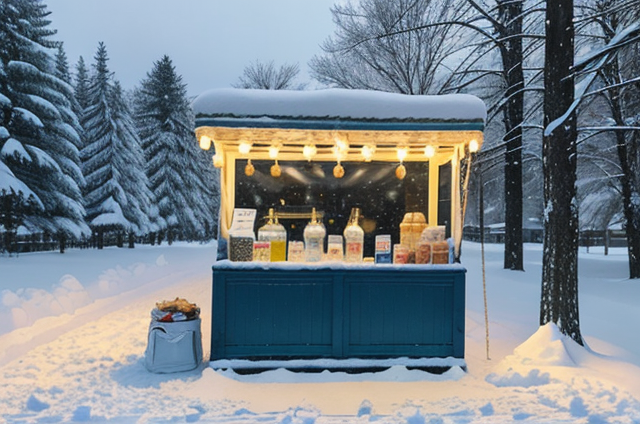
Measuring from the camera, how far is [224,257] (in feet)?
17.8

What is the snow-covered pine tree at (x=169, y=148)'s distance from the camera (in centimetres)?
2994

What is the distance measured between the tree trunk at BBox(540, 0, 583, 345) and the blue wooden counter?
4.59 feet

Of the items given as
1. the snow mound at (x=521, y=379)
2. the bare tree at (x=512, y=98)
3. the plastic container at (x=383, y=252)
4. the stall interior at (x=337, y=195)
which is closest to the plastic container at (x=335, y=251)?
the plastic container at (x=383, y=252)

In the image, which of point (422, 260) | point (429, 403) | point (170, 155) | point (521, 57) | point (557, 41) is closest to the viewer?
point (429, 403)

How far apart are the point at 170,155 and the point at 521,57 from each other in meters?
23.3

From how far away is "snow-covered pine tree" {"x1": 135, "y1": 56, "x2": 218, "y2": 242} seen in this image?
98.2 ft

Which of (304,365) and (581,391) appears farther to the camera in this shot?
(304,365)

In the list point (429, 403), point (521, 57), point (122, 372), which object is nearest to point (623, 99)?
point (521, 57)

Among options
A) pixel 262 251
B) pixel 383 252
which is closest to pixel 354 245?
pixel 383 252

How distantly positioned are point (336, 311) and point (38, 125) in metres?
17.7

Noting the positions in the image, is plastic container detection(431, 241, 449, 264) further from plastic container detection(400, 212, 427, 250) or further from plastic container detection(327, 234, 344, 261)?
plastic container detection(327, 234, 344, 261)

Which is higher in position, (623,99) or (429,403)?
(623,99)

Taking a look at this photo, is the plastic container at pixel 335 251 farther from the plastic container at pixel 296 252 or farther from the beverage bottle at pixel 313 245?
the plastic container at pixel 296 252

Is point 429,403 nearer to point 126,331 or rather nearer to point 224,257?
point 224,257
